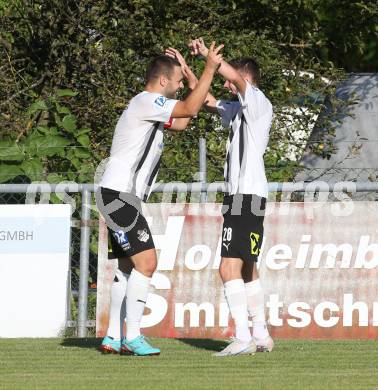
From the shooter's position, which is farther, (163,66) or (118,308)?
(118,308)

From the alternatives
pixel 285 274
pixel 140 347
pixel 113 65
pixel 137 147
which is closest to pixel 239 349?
pixel 140 347

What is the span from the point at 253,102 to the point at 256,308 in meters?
1.56

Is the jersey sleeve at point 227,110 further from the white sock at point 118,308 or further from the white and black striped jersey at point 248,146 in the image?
the white sock at point 118,308

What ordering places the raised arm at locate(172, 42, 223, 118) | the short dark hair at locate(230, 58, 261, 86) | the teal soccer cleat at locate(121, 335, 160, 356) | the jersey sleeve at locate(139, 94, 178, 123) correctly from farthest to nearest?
the short dark hair at locate(230, 58, 261, 86) < the teal soccer cleat at locate(121, 335, 160, 356) < the jersey sleeve at locate(139, 94, 178, 123) < the raised arm at locate(172, 42, 223, 118)

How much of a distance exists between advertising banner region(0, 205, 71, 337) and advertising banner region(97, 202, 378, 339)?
0.46 m

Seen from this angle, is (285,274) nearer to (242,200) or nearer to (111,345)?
(242,200)

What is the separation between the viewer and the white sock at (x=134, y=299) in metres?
8.62

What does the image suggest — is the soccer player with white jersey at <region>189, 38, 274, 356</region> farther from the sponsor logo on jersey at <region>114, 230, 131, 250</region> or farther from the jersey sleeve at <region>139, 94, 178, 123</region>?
the sponsor logo on jersey at <region>114, 230, 131, 250</region>

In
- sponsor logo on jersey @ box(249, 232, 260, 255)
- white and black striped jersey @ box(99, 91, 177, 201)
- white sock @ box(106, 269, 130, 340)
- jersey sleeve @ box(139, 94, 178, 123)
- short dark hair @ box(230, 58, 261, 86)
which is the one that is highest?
short dark hair @ box(230, 58, 261, 86)

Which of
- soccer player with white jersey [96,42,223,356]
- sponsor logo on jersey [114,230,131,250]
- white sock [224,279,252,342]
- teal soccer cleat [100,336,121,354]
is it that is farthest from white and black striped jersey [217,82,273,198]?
teal soccer cleat [100,336,121,354]

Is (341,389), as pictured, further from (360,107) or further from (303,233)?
(360,107)

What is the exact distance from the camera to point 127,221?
8.62 m

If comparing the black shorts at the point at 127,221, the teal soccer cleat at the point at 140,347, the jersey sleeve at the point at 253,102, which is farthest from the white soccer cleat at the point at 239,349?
the jersey sleeve at the point at 253,102

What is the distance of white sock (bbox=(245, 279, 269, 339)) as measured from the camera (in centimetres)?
909
